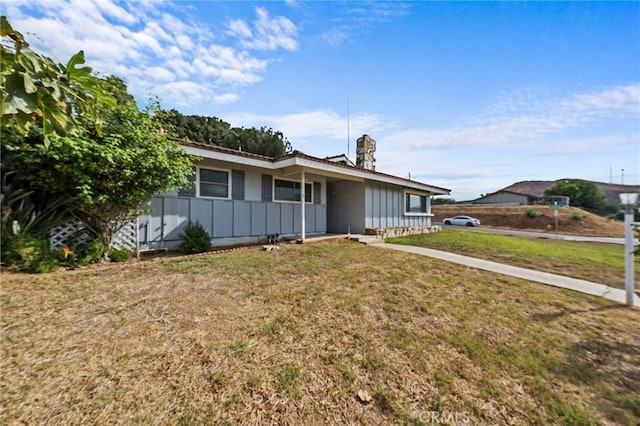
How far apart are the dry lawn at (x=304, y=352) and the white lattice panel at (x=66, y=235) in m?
1.23

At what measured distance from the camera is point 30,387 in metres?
2.03

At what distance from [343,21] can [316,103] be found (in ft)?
10.5

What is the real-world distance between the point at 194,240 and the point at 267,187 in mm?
3342

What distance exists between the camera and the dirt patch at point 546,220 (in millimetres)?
24406

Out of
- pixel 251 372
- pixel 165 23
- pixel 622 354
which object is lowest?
pixel 622 354

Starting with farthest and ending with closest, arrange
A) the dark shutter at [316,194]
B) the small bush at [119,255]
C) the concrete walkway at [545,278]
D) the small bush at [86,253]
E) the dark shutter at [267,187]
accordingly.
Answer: the dark shutter at [316,194] → the dark shutter at [267,187] → the small bush at [119,255] → the small bush at [86,253] → the concrete walkway at [545,278]

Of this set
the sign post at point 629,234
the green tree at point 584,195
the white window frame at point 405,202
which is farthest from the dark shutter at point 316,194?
Result: the green tree at point 584,195

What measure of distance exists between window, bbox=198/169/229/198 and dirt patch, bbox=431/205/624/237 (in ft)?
100

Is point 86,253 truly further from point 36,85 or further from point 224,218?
point 36,85


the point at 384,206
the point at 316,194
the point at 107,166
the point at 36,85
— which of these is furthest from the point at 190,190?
the point at 384,206

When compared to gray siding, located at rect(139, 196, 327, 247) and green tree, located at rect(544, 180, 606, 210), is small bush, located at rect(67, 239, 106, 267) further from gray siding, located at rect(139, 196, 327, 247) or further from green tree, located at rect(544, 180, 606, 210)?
green tree, located at rect(544, 180, 606, 210)

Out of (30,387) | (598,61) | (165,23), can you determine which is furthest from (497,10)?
(30,387)

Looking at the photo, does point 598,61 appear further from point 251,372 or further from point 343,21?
point 251,372

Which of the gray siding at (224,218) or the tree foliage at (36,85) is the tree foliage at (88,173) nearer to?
the gray siding at (224,218)
